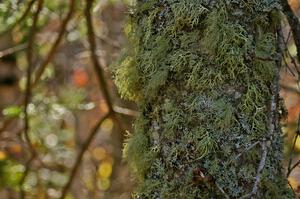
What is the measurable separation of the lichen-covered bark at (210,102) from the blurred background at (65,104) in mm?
1088

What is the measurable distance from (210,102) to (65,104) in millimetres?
2120

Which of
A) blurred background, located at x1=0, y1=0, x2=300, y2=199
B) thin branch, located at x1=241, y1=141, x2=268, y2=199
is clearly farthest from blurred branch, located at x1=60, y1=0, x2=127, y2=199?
thin branch, located at x1=241, y1=141, x2=268, y2=199

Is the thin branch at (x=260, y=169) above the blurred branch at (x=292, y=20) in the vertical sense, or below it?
below

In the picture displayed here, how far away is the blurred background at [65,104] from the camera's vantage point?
2.91m

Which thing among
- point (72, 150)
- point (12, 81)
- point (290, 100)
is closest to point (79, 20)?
point (290, 100)

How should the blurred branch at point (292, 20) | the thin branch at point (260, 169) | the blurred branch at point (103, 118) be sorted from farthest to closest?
the blurred branch at point (103, 118) < the blurred branch at point (292, 20) < the thin branch at point (260, 169)

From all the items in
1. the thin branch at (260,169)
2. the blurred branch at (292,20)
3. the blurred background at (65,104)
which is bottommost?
the blurred background at (65,104)

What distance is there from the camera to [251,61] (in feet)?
4.91

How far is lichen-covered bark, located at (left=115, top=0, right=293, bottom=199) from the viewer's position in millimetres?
1438

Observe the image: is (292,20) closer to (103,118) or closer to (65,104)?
(103,118)

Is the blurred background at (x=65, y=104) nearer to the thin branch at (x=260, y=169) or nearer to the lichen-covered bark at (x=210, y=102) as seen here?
the lichen-covered bark at (x=210, y=102)

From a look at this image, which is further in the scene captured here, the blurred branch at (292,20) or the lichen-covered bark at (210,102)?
the blurred branch at (292,20)

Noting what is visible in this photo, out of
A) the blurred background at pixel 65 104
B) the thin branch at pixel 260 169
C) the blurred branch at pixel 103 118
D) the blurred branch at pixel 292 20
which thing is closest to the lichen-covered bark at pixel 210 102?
the thin branch at pixel 260 169

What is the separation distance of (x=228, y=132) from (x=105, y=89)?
1557 mm
